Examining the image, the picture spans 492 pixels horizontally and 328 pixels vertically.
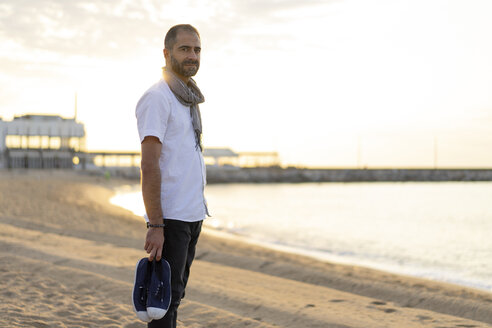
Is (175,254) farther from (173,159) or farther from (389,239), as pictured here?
(389,239)

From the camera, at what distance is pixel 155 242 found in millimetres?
2439

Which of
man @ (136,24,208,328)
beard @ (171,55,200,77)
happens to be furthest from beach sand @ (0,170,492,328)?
beard @ (171,55,200,77)

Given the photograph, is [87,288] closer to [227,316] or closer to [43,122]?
[227,316]

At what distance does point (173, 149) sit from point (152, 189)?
0.87ft

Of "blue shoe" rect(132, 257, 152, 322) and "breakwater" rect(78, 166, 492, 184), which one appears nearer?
"blue shoe" rect(132, 257, 152, 322)

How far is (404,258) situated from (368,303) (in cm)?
800

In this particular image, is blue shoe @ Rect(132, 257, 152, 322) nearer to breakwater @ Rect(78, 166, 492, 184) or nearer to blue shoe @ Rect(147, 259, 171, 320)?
blue shoe @ Rect(147, 259, 171, 320)

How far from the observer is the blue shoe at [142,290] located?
2.48m

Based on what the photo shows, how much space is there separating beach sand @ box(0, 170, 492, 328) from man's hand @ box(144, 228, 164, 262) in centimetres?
231

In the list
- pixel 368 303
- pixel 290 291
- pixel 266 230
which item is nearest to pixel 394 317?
pixel 368 303

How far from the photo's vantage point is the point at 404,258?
13672 millimetres

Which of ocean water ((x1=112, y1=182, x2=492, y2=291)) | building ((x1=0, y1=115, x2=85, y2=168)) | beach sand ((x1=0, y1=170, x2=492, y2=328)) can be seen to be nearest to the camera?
beach sand ((x1=0, y1=170, x2=492, y2=328))

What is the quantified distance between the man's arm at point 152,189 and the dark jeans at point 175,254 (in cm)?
9

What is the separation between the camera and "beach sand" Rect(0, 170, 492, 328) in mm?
4801
